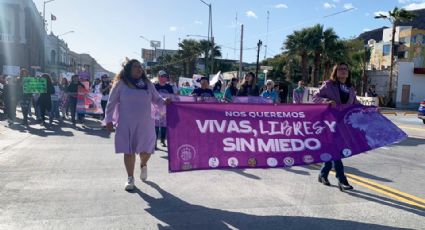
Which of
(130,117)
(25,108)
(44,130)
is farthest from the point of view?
(25,108)

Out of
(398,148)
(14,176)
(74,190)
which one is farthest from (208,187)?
(398,148)

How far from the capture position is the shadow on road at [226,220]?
15.2 feet

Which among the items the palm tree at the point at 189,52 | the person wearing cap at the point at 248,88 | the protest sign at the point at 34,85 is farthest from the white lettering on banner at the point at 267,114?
the palm tree at the point at 189,52

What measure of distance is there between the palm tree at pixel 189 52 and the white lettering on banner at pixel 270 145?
54.6 m

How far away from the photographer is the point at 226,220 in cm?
482

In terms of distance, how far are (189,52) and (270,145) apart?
5732 cm

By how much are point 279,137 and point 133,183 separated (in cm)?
214

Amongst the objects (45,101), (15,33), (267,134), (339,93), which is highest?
(15,33)

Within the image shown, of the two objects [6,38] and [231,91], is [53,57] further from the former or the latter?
[231,91]

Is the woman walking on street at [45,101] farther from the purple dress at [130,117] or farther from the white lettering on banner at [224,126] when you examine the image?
the white lettering on banner at [224,126]

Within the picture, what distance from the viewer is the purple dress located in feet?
19.1

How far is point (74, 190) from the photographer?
5883 mm

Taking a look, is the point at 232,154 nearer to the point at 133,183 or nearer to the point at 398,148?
the point at 133,183

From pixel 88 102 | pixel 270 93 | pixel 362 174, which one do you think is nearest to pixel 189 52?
pixel 88 102
